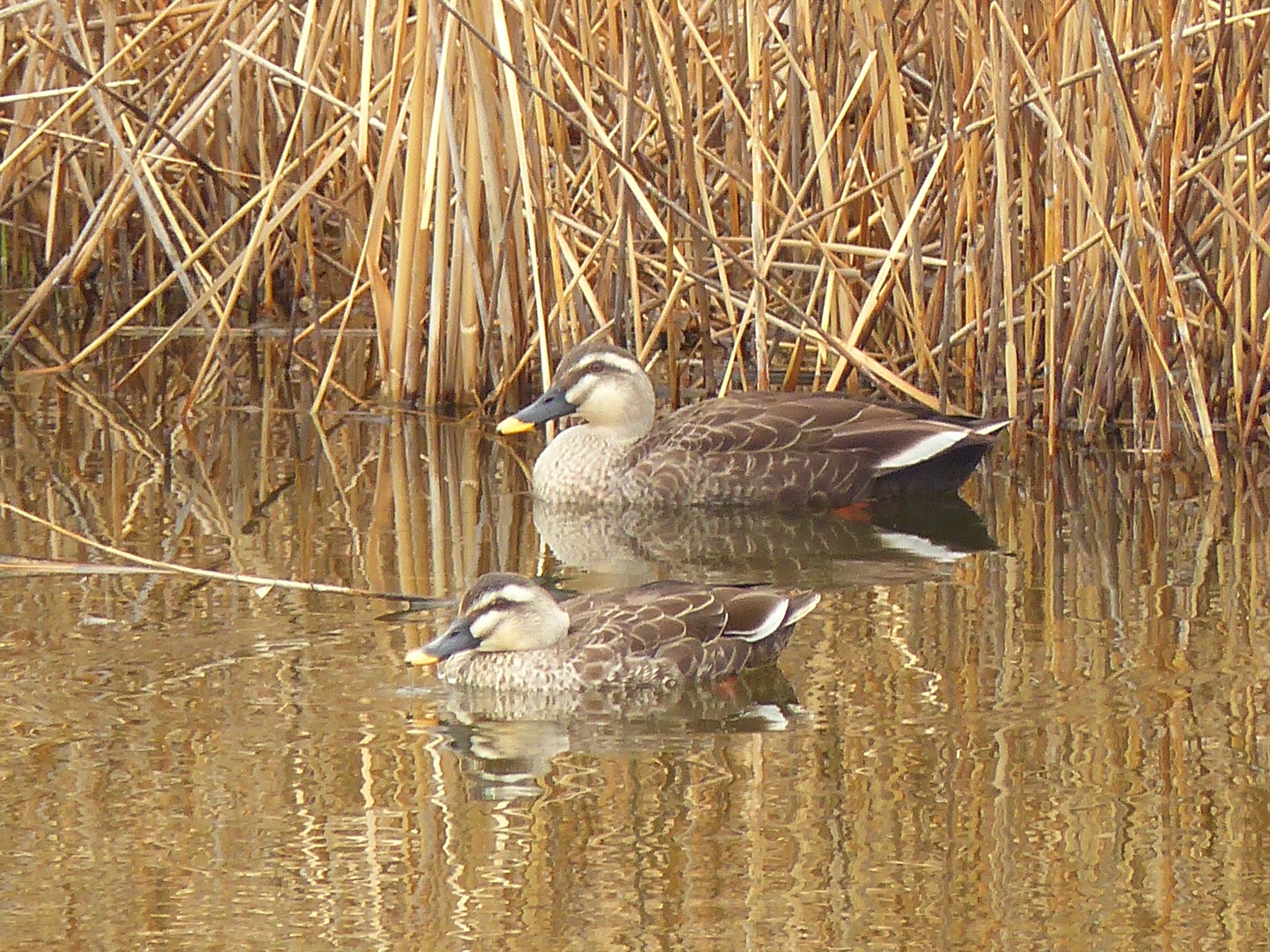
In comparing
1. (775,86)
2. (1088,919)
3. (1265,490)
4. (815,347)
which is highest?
(775,86)

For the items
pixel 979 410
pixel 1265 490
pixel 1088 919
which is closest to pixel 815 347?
pixel 979 410

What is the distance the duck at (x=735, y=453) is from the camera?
801 cm

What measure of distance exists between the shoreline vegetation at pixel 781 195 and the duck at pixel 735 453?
29cm

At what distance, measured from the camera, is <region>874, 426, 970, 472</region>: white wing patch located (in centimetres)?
784

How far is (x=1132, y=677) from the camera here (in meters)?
5.68

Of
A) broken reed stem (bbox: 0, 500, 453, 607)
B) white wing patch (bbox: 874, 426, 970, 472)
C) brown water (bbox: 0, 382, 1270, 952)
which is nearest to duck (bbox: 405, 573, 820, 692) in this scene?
brown water (bbox: 0, 382, 1270, 952)

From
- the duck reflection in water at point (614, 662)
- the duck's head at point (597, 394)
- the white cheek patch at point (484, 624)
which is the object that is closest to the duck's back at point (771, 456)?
the duck's head at point (597, 394)

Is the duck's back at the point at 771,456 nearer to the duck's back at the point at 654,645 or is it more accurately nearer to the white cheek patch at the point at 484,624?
the duck's back at the point at 654,645

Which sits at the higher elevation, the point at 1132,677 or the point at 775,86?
the point at 775,86

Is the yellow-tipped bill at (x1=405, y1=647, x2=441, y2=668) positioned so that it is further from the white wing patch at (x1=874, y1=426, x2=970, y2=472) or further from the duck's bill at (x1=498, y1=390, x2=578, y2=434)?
the white wing patch at (x1=874, y1=426, x2=970, y2=472)

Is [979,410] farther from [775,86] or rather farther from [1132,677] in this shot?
[1132,677]

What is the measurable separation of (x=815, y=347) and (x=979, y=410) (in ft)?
2.65

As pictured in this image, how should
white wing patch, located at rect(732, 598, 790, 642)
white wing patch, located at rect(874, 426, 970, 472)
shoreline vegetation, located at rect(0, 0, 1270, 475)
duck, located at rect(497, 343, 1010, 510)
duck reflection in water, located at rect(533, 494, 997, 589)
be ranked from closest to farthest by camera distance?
1. white wing patch, located at rect(732, 598, 790, 642)
2. duck reflection in water, located at rect(533, 494, 997, 589)
3. shoreline vegetation, located at rect(0, 0, 1270, 475)
4. white wing patch, located at rect(874, 426, 970, 472)
5. duck, located at rect(497, 343, 1010, 510)

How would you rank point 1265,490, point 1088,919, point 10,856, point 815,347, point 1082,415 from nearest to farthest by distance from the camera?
point 1088,919 → point 10,856 → point 1265,490 → point 1082,415 → point 815,347
